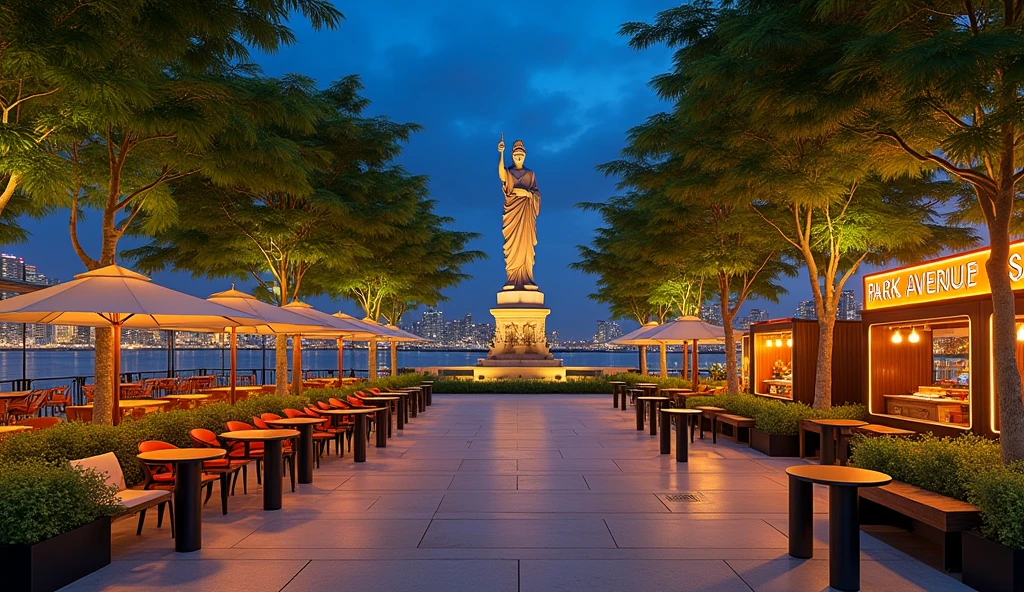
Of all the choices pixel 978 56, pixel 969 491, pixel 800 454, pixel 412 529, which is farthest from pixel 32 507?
pixel 800 454

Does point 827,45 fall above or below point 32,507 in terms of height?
above

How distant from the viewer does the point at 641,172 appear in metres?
22.3

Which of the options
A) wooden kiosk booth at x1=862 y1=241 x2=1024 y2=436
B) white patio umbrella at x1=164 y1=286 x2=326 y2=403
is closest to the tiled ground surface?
wooden kiosk booth at x1=862 y1=241 x2=1024 y2=436

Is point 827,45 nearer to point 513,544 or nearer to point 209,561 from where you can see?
point 513,544

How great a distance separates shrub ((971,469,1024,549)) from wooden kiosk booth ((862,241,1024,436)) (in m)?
4.79

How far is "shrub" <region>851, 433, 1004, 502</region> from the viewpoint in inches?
286

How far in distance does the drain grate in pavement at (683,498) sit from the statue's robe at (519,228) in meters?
27.6

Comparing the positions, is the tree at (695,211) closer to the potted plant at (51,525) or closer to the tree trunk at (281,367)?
the tree trunk at (281,367)

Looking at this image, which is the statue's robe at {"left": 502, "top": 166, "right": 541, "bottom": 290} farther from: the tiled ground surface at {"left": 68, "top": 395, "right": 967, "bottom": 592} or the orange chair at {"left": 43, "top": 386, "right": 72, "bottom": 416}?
the tiled ground surface at {"left": 68, "top": 395, "right": 967, "bottom": 592}

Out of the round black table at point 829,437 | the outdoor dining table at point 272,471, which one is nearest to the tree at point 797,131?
the round black table at point 829,437

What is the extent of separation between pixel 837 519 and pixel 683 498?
378 centimetres

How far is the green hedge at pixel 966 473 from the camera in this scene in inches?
235

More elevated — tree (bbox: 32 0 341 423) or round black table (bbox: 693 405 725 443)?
tree (bbox: 32 0 341 423)

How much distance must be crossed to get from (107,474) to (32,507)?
180cm
